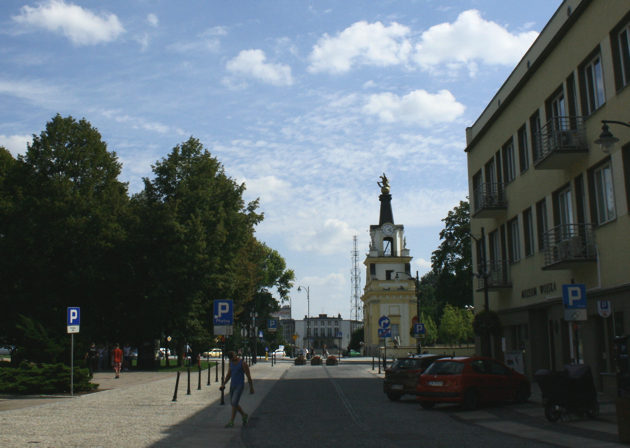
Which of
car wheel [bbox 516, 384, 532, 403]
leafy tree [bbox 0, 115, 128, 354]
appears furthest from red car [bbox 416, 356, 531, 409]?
leafy tree [bbox 0, 115, 128, 354]

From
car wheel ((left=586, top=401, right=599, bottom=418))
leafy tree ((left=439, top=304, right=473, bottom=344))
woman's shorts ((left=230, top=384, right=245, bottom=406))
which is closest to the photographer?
woman's shorts ((left=230, top=384, right=245, bottom=406))

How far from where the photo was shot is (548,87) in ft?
85.0

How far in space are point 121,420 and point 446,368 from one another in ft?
28.1

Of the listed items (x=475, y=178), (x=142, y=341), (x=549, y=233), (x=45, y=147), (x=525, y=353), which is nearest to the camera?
(x=549, y=233)

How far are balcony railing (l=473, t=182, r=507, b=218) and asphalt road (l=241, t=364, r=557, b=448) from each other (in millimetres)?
12169

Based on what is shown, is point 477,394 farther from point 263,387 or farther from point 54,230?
point 54,230

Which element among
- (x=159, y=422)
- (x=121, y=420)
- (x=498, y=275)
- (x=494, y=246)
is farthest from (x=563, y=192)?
(x=121, y=420)

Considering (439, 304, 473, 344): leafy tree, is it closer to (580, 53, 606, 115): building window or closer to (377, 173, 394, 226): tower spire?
(377, 173, 394, 226): tower spire

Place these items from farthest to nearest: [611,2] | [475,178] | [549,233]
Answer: [475,178] → [549,233] → [611,2]

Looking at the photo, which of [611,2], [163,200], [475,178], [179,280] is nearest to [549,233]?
[611,2]

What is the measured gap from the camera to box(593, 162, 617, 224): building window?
21.0 meters

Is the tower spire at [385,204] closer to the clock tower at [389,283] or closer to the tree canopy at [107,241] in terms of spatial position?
the clock tower at [389,283]

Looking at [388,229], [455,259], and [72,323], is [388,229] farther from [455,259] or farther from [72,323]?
[72,323]

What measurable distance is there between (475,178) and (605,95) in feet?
56.0
